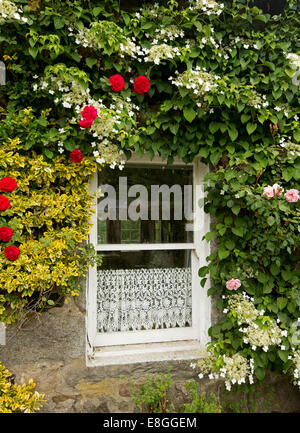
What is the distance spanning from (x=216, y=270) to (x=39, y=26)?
2057 millimetres

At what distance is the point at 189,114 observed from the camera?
237 centimetres

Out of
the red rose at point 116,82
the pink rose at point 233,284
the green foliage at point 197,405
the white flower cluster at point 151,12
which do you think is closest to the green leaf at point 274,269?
the pink rose at point 233,284

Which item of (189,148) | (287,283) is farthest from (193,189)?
(287,283)

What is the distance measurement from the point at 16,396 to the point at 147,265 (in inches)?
48.5

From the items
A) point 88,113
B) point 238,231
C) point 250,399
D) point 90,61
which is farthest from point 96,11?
point 250,399

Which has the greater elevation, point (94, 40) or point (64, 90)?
point (94, 40)

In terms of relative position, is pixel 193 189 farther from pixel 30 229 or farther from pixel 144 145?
pixel 30 229

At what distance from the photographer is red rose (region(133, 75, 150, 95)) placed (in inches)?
90.4

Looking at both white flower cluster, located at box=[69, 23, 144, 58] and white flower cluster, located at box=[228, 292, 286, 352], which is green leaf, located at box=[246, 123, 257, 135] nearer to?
white flower cluster, located at box=[69, 23, 144, 58]

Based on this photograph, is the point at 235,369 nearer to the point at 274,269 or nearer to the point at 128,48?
the point at 274,269

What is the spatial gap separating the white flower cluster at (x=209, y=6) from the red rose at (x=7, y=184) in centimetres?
174

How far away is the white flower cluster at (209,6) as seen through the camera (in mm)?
2354

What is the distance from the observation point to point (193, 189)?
272 centimetres

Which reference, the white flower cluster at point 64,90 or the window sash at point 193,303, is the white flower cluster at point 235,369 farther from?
the white flower cluster at point 64,90
